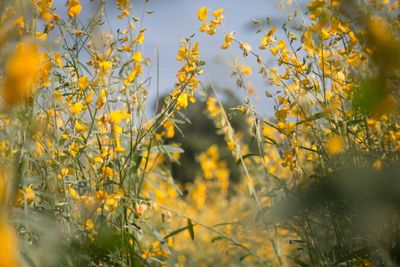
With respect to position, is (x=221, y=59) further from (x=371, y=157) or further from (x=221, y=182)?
(x=221, y=182)

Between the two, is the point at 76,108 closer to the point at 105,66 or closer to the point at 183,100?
the point at 105,66

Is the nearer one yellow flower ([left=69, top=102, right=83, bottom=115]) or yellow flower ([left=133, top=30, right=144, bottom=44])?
yellow flower ([left=69, top=102, right=83, bottom=115])

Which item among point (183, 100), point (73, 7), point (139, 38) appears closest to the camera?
point (73, 7)

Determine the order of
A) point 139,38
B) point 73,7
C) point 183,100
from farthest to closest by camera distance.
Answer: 1. point 139,38
2. point 183,100
3. point 73,7

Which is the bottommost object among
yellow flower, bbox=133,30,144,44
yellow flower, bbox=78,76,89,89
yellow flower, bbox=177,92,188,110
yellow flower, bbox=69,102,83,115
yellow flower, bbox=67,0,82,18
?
yellow flower, bbox=177,92,188,110

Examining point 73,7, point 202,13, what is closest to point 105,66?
point 73,7

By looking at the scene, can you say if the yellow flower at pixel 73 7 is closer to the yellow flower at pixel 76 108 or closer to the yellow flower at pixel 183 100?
the yellow flower at pixel 76 108

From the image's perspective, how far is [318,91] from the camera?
6.10ft

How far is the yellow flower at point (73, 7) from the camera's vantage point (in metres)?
1.79

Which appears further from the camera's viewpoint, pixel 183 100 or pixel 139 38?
pixel 139 38

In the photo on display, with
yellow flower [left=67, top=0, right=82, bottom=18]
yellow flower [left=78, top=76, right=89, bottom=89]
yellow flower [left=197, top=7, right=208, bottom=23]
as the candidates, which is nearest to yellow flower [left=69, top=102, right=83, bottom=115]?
yellow flower [left=78, top=76, right=89, bottom=89]

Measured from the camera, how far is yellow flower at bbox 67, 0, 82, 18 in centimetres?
179

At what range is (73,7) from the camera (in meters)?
1.80

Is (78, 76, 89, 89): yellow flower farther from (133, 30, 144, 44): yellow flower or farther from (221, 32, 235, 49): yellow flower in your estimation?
(221, 32, 235, 49): yellow flower
